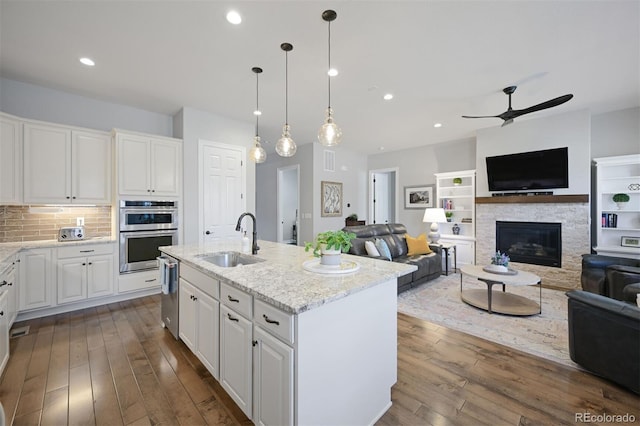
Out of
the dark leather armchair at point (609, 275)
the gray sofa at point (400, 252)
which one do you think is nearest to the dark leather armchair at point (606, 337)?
the dark leather armchair at point (609, 275)

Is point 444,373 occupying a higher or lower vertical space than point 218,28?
lower

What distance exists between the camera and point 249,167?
15.8 feet

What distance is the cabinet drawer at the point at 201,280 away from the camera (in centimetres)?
180

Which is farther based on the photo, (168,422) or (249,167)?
(249,167)

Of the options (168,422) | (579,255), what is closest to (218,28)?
(168,422)

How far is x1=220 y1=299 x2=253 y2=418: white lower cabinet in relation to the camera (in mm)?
1496

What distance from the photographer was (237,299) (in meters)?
1.57

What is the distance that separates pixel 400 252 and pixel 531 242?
242cm

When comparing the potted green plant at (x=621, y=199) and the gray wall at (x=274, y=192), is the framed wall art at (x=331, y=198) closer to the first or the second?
the gray wall at (x=274, y=192)

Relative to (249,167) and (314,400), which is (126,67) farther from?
(314,400)

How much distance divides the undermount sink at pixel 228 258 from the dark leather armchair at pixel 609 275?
3.85m

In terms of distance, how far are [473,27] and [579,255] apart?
4.24 meters

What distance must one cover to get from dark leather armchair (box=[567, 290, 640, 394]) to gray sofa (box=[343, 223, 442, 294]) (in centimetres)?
193

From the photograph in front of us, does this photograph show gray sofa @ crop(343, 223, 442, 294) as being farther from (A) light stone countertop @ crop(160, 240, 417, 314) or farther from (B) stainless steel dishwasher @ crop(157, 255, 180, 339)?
(B) stainless steel dishwasher @ crop(157, 255, 180, 339)
